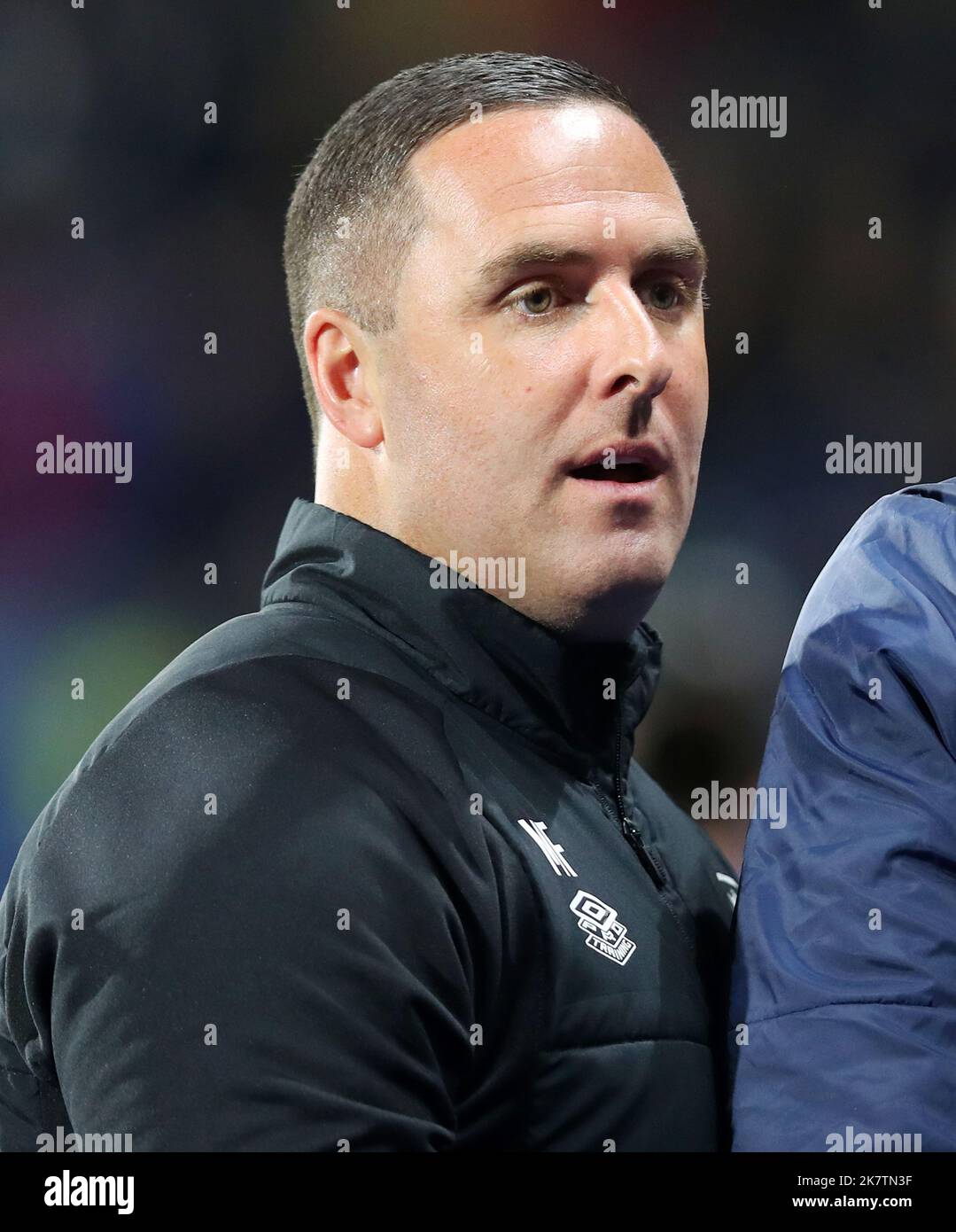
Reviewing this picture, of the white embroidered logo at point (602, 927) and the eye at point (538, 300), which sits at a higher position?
the eye at point (538, 300)

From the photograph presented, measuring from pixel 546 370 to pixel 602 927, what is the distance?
448 mm

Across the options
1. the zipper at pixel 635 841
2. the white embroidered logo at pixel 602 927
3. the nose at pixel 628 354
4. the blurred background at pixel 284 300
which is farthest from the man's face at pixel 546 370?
the blurred background at pixel 284 300

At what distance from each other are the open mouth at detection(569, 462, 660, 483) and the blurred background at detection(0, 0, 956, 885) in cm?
144

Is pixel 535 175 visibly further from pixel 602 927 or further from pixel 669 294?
pixel 602 927

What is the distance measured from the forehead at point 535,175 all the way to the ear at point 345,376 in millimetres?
129

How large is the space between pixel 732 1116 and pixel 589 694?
368 millimetres

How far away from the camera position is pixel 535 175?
46.9 inches

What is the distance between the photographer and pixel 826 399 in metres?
2.89

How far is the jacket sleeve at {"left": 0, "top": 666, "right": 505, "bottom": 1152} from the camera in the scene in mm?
880

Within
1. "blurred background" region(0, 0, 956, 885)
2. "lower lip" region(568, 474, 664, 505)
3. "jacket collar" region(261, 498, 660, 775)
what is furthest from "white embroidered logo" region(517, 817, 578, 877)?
"blurred background" region(0, 0, 956, 885)

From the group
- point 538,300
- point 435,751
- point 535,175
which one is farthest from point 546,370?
point 435,751

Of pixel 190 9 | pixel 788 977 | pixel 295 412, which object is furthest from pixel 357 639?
pixel 190 9

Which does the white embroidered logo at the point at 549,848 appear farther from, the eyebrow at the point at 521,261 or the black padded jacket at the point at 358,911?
the eyebrow at the point at 521,261

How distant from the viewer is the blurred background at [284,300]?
2541 millimetres
